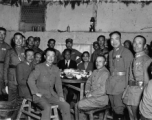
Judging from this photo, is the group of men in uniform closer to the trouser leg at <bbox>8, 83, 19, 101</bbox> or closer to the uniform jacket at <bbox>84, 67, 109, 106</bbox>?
the uniform jacket at <bbox>84, 67, 109, 106</bbox>

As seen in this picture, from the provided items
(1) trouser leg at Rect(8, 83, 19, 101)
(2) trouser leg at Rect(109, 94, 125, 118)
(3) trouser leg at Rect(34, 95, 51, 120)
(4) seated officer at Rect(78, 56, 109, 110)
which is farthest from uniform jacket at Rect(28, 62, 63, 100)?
(2) trouser leg at Rect(109, 94, 125, 118)

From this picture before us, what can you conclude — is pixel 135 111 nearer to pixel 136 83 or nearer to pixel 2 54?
pixel 136 83

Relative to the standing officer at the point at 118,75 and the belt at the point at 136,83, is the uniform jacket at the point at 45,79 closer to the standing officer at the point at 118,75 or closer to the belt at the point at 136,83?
the standing officer at the point at 118,75

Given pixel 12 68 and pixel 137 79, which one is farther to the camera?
pixel 12 68

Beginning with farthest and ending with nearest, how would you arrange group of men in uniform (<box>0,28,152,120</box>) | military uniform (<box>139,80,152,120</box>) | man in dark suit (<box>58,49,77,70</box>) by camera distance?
man in dark suit (<box>58,49,77,70</box>)
group of men in uniform (<box>0,28,152,120</box>)
military uniform (<box>139,80,152,120</box>)

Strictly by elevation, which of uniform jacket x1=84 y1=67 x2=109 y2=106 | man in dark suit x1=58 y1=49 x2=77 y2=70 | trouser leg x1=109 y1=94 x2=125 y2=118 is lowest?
trouser leg x1=109 y1=94 x2=125 y2=118

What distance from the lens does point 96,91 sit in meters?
4.21

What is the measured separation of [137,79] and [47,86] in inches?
67.8

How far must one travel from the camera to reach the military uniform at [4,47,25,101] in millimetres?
4988

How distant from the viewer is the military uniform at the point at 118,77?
13.4 ft

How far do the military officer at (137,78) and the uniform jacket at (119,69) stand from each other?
0.93ft

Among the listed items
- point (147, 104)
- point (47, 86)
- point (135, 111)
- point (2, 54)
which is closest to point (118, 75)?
point (135, 111)

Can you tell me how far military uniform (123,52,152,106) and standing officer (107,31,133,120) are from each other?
0.28 metres

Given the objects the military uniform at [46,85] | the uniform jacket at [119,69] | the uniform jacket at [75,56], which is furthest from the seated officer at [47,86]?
the uniform jacket at [75,56]
